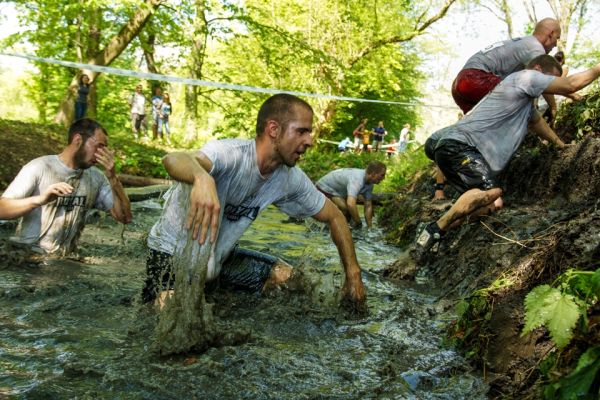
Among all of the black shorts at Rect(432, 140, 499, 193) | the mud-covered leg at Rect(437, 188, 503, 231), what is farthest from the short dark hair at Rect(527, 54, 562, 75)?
the mud-covered leg at Rect(437, 188, 503, 231)

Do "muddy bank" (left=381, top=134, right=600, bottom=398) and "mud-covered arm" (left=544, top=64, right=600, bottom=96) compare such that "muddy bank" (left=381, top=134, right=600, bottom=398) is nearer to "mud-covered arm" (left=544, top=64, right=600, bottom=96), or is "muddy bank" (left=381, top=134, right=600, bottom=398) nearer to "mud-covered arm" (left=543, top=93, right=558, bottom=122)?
"mud-covered arm" (left=543, top=93, right=558, bottom=122)

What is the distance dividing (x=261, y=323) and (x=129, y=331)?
Answer: 0.98 meters

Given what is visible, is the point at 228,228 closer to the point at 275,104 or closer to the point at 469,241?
the point at 275,104

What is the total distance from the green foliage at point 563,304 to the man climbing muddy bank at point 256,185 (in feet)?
6.38

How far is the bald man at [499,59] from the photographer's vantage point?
6.71 m

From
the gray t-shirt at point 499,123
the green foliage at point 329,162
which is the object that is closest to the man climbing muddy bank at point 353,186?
the gray t-shirt at point 499,123

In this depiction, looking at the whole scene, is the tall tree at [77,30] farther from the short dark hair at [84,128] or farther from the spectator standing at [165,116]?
the short dark hair at [84,128]

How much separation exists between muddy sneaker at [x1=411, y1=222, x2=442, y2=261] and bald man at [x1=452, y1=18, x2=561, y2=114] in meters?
2.09

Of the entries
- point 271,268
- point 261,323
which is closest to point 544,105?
point 271,268

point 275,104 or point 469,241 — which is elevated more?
point 275,104

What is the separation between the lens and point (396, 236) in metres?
9.02

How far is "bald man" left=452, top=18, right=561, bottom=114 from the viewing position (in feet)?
22.0

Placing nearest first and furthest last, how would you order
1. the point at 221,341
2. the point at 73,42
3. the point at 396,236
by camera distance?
1. the point at 221,341
2. the point at 396,236
3. the point at 73,42

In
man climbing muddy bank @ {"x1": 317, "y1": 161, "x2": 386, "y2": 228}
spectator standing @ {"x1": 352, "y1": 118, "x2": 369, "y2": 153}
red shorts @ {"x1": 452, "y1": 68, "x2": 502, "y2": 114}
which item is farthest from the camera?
spectator standing @ {"x1": 352, "y1": 118, "x2": 369, "y2": 153}
